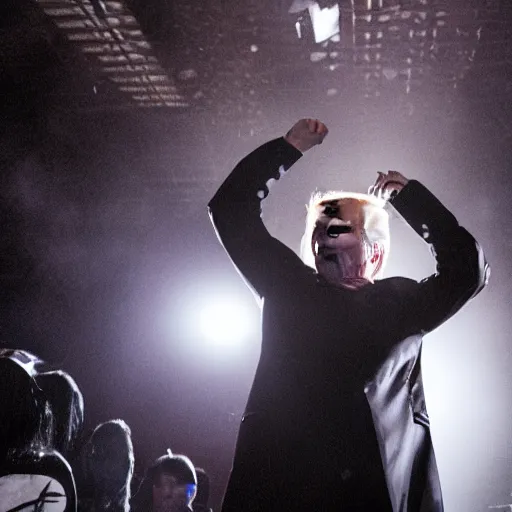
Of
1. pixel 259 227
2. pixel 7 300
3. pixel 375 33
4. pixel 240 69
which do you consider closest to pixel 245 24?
pixel 240 69

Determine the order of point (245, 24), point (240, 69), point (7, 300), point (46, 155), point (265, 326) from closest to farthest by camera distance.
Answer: point (265, 326), point (245, 24), point (240, 69), point (46, 155), point (7, 300)

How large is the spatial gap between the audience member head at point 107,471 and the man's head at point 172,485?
0.25 m

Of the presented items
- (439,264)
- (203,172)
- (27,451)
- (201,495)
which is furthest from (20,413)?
(439,264)

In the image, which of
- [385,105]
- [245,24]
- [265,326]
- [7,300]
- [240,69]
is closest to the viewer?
[265,326]

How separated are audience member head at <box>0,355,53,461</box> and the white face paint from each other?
11.3ft

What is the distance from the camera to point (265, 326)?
1494 millimetres

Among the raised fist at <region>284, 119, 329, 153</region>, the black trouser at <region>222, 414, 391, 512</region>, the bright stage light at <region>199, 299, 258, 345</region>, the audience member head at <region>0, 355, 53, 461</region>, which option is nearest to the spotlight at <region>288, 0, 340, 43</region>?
the raised fist at <region>284, 119, 329, 153</region>

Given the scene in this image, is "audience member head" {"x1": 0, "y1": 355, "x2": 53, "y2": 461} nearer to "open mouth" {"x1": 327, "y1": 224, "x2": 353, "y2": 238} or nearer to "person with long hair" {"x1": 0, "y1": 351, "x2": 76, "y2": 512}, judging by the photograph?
"person with long hair" {"x1": 0, "y1": 351, "x2": 76, "y2": 512}

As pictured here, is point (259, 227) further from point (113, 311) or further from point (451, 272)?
point (113, 311)

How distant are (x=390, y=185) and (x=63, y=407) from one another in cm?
462

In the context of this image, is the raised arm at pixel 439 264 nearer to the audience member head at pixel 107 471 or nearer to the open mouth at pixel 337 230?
the open mouth at pixel 337 230

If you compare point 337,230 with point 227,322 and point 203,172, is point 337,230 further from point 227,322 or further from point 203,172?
point 227,322

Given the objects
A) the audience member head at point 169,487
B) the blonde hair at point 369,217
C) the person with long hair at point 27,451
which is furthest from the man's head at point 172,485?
the blonde hair at point 369,217

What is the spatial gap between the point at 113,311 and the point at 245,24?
3782 millimetres
